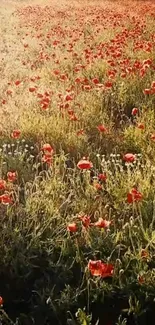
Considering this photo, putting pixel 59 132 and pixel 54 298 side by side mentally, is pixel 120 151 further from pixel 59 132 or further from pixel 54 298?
pixel 54 298

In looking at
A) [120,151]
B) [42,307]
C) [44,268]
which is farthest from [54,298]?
[120,151]

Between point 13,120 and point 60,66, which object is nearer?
point 13,120

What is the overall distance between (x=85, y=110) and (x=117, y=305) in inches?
103

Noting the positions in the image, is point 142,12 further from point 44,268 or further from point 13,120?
point 44,268

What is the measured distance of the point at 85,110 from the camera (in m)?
4.83

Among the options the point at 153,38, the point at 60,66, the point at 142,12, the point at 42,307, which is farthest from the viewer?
the point at 142,12

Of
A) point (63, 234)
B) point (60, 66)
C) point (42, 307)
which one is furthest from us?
point (60, 66)

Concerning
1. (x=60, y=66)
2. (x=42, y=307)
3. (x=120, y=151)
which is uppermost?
(x=60, y=66)

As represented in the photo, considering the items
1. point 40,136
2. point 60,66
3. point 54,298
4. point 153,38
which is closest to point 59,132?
point 40,136

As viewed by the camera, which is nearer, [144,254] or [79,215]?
[144,254]

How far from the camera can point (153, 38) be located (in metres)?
8.53

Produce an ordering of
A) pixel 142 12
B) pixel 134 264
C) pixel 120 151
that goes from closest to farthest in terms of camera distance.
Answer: pixel 134 264
pixel 120 151
pixel 142 12

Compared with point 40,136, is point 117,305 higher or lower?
lower

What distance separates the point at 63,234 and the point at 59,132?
4.73 ft
